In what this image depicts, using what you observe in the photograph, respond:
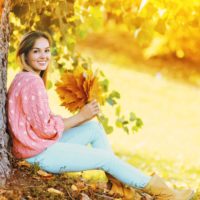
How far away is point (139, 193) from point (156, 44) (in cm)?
1169

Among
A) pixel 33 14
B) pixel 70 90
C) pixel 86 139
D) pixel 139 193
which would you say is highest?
pixel 33 14

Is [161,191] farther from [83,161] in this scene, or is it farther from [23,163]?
[23,163]

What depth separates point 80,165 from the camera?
409 cm

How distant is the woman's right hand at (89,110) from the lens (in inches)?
162

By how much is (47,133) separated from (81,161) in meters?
0.30

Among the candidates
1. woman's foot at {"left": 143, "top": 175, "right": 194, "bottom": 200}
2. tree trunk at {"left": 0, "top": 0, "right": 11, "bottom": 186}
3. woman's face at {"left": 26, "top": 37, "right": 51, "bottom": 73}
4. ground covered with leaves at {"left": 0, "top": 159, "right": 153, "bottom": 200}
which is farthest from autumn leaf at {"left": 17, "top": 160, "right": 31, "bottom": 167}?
woman's foot at {"left": 143, "top": 175, "right": 194, "bottom": 200}

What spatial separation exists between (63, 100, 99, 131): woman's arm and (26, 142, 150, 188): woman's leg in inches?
5.4

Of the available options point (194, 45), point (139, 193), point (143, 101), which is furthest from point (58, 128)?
point (194, 45)

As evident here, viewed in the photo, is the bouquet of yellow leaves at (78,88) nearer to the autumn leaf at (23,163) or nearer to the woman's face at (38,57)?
the woman's face at (38,57)

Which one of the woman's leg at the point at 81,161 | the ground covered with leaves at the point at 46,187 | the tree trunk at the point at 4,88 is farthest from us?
the woman's leg at the point at 81,161

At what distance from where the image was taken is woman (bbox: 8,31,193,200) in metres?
3.95

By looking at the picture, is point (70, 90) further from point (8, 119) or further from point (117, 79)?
point (117, 79)

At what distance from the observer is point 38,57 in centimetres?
418

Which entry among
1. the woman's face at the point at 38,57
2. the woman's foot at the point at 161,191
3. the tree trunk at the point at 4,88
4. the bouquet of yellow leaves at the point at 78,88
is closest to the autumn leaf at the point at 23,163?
the tree trunk at the point at 4,88
